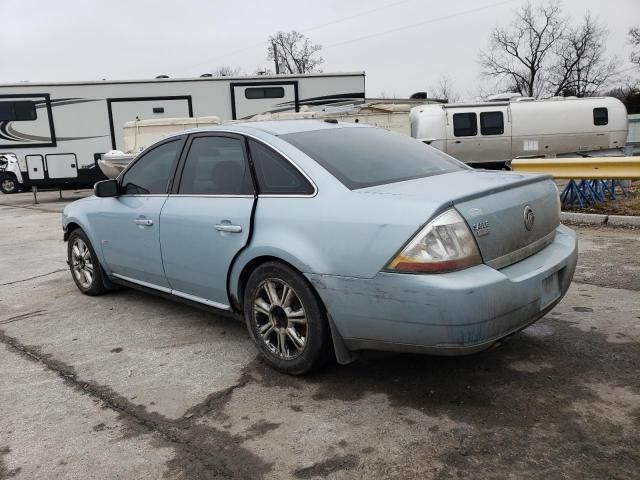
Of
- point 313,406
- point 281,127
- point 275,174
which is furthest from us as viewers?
point 281,127

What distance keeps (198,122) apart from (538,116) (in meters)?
9.29

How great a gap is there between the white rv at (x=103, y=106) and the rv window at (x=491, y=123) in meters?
3.82

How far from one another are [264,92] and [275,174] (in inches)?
→ 510

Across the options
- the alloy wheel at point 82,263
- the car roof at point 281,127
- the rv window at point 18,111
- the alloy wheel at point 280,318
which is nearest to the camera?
the alloy wheel at point 280,318

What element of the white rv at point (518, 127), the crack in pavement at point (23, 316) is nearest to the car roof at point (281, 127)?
the crack in pavement at point (23, 316)

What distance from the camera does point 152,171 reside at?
4.41m

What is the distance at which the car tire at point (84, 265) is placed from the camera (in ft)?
16.8

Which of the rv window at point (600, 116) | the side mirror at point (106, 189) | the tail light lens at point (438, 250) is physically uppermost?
the rv window at point (600, 116)

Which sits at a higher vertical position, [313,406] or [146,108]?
[146,108]

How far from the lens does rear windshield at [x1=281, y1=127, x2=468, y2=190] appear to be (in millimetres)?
3268

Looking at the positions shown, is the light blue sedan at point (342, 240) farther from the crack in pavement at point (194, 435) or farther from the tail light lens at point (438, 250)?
the crack in pavement at point (194, 435)

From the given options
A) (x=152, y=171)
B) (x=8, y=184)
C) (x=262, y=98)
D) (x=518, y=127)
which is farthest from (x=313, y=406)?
(x=8, y=184)

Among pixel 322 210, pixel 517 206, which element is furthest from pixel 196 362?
pixel 517 206

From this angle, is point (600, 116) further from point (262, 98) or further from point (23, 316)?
point (23, 316)
